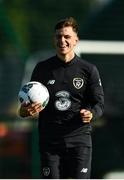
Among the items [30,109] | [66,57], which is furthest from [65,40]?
[30,109]

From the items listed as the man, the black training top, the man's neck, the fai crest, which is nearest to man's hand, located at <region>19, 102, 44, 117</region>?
the man

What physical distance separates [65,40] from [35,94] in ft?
1.63

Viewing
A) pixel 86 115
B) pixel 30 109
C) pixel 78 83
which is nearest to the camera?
pixel 86 115

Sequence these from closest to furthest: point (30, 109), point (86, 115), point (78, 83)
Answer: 1. point (86, 115)
2. point (30, 109)
3. point (78, 83)

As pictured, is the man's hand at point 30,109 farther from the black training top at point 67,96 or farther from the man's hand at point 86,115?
the man's hand at point 86,115

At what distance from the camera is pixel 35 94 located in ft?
24.5

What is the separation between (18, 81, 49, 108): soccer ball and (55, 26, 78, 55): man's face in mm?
327

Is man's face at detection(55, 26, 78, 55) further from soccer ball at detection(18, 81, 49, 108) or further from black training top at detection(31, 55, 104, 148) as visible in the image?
soccer ball at detection(18, 81, 49, 108)

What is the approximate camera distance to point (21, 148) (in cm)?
1252

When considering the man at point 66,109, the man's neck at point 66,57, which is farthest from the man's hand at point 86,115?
the man's neck at point 66,57

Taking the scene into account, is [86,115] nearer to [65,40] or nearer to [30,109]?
[30,109]

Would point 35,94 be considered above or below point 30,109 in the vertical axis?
above

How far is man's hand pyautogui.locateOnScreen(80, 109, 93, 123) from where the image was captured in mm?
7254

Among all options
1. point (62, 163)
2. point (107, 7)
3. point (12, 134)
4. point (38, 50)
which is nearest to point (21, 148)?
point (12, 134)
